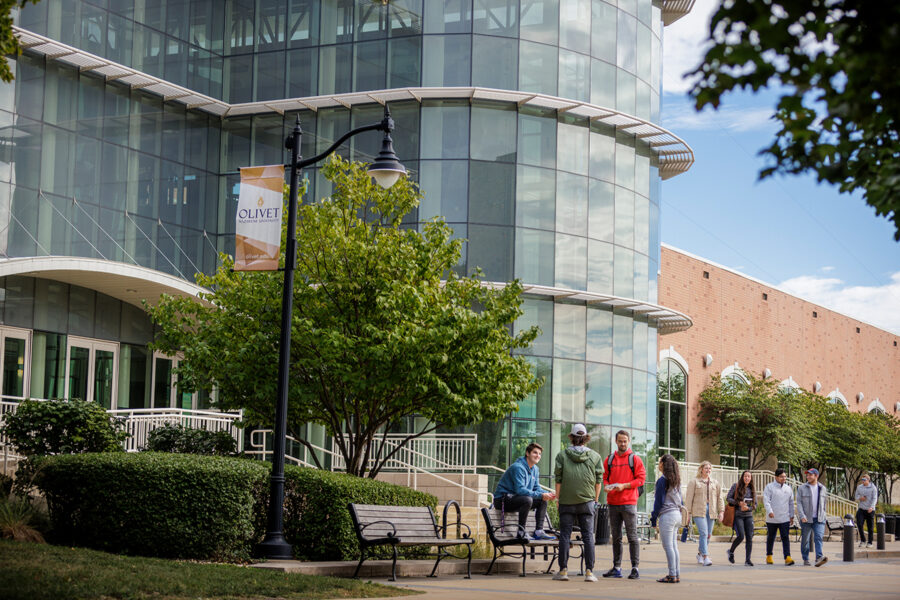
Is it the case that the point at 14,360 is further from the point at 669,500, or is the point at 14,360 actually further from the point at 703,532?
the point at 669,500

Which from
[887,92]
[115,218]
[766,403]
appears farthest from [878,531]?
[887,92]

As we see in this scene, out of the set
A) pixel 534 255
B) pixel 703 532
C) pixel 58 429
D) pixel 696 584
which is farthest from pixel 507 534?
pixel 534 255

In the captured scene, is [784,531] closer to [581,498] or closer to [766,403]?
[581,498]

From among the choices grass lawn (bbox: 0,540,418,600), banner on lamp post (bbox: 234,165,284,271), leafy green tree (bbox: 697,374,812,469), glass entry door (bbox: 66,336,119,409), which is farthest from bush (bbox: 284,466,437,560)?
leafy green tree (bbox: 697,374,812,469)

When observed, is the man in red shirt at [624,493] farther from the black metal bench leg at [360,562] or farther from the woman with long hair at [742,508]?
the woman with long hair at [742,508]

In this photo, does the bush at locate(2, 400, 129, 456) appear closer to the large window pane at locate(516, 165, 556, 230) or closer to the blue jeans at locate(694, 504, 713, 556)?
the blue jeans at locate(694, 504, 713, 556)

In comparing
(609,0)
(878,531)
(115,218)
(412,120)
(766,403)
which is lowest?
(878,531)

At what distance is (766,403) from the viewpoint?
39.9 m

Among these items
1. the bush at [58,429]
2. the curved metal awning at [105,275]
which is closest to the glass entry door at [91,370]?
→ the curved metal awning at [105,275]

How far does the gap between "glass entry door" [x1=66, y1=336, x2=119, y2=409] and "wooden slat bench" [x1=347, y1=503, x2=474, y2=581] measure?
1346cm

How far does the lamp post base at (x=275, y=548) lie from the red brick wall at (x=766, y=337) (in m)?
26.6

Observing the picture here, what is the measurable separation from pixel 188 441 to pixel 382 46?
43.9 feet

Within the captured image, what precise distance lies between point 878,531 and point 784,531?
7.91 metres

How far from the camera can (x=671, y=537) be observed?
14.9m
